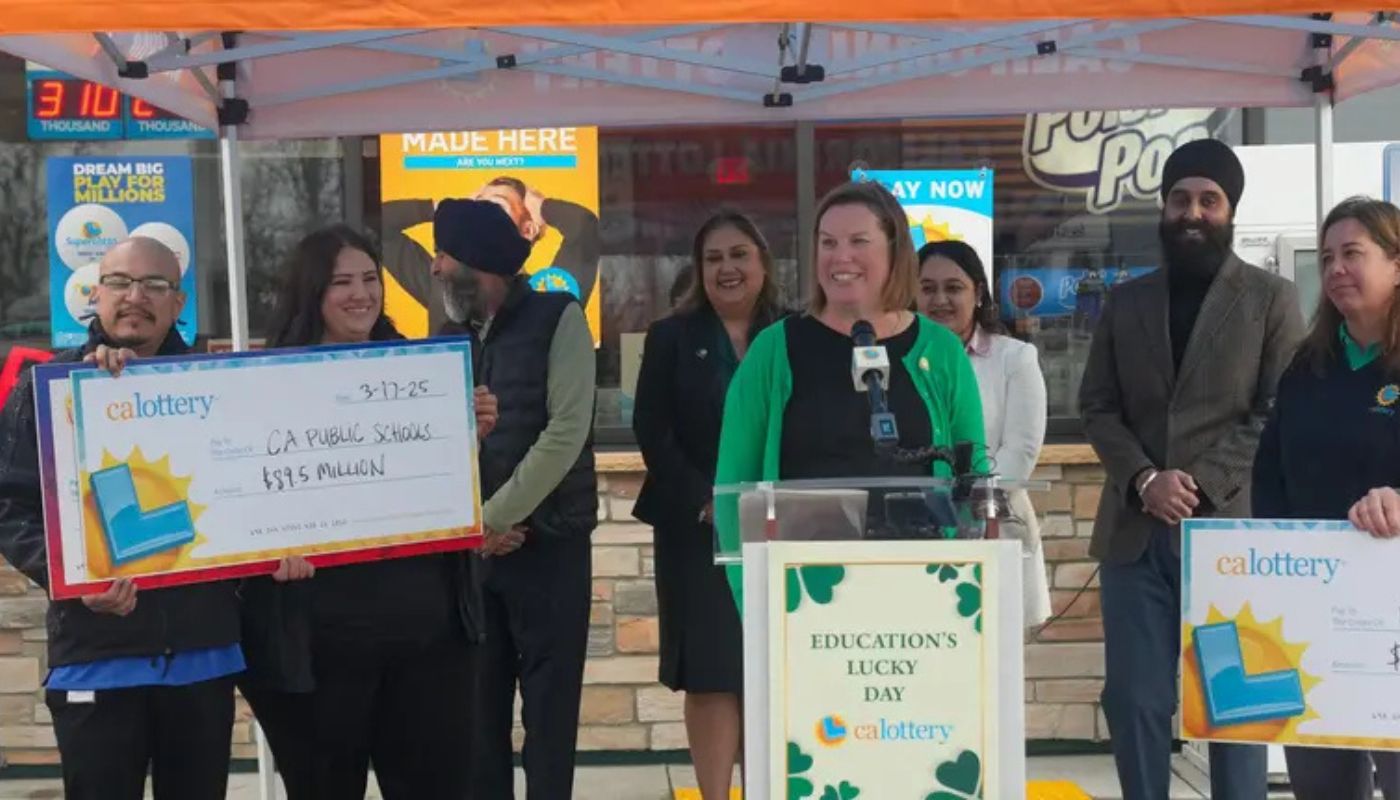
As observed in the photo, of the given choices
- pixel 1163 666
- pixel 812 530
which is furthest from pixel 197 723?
pixel 1163 666

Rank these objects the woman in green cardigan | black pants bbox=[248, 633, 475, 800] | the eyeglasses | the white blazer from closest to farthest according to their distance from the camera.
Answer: the woman in green cardigan, the eyeglasses, black pants bbox=[248, 633, 475, 800], the white blazer

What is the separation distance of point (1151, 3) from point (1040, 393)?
2.41 metres

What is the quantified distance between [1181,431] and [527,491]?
5.92ft

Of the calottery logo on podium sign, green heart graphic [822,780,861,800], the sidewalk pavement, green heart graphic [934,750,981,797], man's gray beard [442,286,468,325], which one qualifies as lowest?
the sidewalk pavement

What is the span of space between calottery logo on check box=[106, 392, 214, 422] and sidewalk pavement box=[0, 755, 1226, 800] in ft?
9.92

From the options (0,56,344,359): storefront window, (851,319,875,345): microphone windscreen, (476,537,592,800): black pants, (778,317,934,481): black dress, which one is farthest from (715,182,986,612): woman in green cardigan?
(0,56,344,359): storefront window

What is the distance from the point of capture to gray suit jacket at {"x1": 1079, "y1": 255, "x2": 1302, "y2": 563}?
4449mm

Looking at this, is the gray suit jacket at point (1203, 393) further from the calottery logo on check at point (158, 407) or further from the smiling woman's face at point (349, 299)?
the calottery logo on check at point (158, 407)

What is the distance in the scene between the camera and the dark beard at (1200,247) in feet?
14.7

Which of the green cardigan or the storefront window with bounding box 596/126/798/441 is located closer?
the green cardigan

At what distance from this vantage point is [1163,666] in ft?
14.6

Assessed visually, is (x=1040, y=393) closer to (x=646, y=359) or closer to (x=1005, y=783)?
(x=646, y=359)

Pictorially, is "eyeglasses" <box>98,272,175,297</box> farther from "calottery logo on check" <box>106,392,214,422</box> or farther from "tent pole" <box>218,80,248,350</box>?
"tent pole" <box>218,80,248,350</box>

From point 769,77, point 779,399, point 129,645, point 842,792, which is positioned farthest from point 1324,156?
point 129,645
